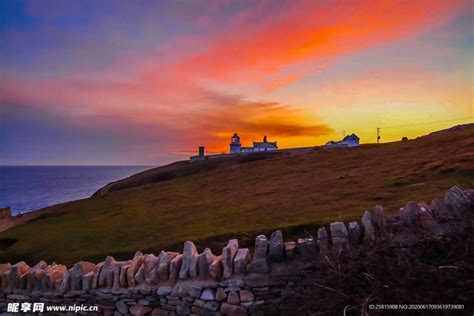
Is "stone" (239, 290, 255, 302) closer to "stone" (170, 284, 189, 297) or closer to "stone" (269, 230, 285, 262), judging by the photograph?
"stone" (269, 230, 285, 262)

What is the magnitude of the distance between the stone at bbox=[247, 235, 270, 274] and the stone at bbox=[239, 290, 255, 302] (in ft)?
1.22

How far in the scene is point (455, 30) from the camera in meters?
14.5

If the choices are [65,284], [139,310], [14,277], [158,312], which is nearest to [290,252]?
[158,312]

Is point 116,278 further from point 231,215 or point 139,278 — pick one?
point 231,215

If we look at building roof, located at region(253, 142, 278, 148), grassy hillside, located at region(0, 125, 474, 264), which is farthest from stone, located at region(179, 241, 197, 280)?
building roof, located at region(253, 142, 278, 148)

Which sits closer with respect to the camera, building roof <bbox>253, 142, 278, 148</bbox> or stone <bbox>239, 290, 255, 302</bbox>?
stone <bbox>239, 290, 255, 302</bbox>

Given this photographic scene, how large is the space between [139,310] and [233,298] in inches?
79.7

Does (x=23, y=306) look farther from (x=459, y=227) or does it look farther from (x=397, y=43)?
(x=397, y=43)

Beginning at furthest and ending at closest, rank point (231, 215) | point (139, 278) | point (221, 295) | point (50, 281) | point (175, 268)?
point (231, 215)
point (50, 281)
point (139, 278)
point (175, 268)
point (221, 295)

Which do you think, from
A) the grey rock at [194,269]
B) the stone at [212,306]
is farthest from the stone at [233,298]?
the grey rock at [194,269]

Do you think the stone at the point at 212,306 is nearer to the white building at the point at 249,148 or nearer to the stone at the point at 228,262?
the stone at the point at 228,262

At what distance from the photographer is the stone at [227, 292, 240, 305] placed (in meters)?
6.03

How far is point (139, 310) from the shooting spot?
21.8ft

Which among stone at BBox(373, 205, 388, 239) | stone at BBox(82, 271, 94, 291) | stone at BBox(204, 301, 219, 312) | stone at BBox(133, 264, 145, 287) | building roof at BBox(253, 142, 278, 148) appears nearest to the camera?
stone at BBox(373, 205, 388, 239)
